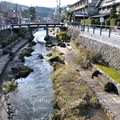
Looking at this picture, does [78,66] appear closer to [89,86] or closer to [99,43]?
[99,43]

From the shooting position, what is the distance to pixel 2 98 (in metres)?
11.4

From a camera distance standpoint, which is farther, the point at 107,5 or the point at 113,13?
the point at 107,5

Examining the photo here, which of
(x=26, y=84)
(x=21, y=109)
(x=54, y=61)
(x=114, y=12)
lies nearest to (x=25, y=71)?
(x=26, y=84)

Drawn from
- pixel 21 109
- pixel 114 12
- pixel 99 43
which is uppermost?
pixel 114 12

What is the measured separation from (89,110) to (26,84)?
7174mm

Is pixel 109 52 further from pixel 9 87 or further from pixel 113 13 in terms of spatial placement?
pixel 113 13

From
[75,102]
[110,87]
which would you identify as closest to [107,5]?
[110,87]

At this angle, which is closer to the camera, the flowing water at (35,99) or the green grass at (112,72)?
the flowing water at (35,99)

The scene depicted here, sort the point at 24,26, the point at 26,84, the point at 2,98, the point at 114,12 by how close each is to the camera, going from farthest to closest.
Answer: the point at 24,26 → the point at 114,12 → the point at 26,84 → the point at 2,98

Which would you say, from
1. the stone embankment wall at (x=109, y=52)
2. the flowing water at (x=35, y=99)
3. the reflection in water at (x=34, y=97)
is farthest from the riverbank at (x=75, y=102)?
the stone embankment wall at (x=109, y=52)

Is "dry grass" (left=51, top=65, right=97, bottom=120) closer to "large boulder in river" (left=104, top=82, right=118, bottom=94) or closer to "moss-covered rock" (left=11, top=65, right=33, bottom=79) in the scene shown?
"large boulder in river" (left=104, top=82, right=118, bottom=94)

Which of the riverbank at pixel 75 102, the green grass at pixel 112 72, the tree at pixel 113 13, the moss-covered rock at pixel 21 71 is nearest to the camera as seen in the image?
the riverbank at pixel 75 102

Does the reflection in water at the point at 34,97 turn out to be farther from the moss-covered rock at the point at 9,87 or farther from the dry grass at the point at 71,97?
the dry grass at the point at 71,97

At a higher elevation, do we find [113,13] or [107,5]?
[107,5]
